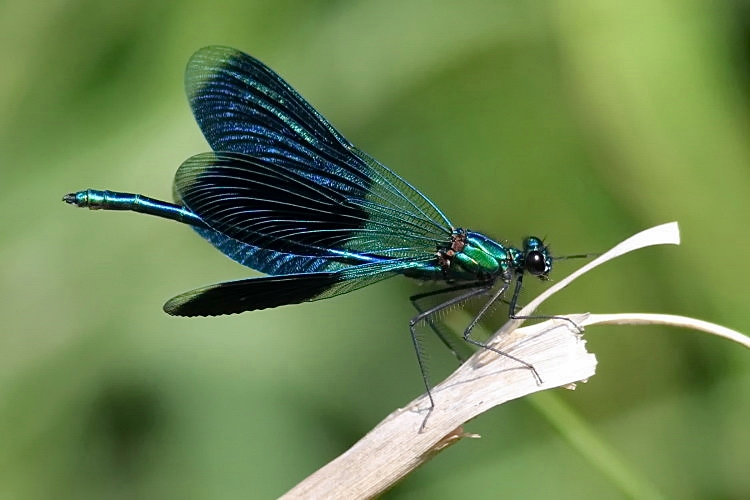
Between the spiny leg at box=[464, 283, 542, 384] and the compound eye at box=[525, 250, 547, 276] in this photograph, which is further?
the compound eye at box=[525, 250, 547, 276]

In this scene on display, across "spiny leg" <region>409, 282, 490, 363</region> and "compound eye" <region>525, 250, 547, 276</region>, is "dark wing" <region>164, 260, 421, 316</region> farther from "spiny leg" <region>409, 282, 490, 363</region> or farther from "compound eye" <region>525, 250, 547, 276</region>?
"compound eye" <region>525, 250, 547, 276</region>

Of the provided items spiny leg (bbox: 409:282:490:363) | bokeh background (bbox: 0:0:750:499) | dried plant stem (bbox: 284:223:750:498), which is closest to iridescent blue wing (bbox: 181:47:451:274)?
spiny leg (bbox: 409:282:490:363)

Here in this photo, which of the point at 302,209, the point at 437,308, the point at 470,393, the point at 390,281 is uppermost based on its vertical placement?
the point at 302,209

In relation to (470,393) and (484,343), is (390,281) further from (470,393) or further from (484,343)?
(470,393)

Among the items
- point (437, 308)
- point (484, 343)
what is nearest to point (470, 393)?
point (484, 343)

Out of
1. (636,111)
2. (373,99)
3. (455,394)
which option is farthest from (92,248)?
(636,111)

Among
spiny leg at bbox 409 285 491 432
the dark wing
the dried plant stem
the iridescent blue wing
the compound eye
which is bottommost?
the dried plant stem
